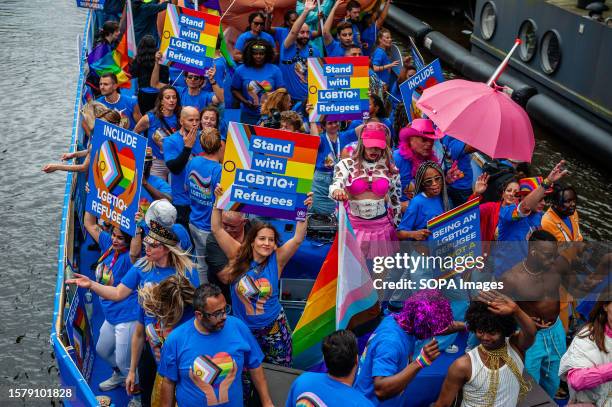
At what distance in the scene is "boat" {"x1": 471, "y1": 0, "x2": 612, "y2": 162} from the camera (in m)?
13.8

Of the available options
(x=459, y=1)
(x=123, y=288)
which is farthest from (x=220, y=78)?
(x=459, y=1)

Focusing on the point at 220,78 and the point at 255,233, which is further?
the point at 220,78

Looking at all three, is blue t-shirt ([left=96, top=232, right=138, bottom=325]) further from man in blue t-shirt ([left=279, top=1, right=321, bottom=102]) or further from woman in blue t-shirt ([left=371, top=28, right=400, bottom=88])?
woman in blue t-shirt ([left=371, top=28, right=400, bottom=88])

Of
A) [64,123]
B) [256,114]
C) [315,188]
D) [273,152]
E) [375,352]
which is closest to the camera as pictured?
[375,352]

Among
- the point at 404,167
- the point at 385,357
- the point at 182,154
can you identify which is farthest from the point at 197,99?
the point at 385,357

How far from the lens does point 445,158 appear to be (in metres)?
8.06

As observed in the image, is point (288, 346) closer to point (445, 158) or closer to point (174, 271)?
point (174, 271)

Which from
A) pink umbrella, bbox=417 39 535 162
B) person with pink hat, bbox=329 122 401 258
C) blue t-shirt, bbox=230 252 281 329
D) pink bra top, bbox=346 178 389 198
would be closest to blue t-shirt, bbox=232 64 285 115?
pink umbrella, bbox=417 39 535 162

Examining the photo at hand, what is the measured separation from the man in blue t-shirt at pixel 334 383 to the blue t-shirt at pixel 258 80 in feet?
18.6

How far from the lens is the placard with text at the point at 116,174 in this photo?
240 inches

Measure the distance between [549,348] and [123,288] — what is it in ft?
9.81

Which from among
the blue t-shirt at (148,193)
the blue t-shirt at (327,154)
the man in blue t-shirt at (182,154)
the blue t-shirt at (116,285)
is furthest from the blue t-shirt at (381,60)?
the blue t-shirt at (116,285)

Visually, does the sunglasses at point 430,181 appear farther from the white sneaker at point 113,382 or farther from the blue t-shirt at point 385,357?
the white sneaker at point 113,382

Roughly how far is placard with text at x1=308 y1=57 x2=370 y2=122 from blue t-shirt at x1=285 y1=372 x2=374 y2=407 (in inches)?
183
